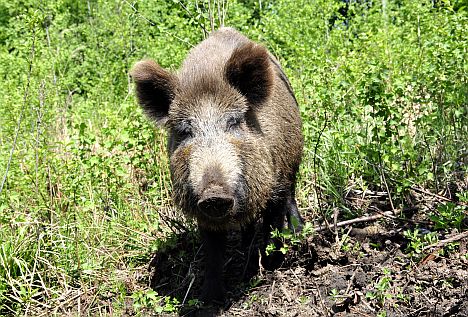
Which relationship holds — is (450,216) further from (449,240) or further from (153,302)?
(153,302)

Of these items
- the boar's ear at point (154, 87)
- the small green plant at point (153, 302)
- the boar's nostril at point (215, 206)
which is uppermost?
the boar's ear at point (154, 87)

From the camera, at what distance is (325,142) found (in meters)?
6.05

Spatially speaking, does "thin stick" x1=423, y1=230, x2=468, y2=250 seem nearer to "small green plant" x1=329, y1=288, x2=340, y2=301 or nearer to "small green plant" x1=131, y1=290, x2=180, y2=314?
"small green plant" x1=329, y1=288, x2=340, y2=301

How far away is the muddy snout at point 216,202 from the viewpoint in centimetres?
399

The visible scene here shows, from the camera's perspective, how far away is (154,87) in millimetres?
4980

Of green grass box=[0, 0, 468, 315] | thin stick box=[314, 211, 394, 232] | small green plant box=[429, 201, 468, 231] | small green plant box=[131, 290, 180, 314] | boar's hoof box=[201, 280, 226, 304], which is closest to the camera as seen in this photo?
small green plant box=[429, 201, 468, 231]

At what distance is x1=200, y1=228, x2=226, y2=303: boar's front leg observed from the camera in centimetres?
493

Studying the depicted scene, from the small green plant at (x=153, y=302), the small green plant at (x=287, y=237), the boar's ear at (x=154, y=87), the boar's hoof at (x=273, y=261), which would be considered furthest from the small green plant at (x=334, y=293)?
the boar's ear at (x=154, y=87)

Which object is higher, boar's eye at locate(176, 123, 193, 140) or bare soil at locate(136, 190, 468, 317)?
boar's eye at locate(176, 123, 193, 140)

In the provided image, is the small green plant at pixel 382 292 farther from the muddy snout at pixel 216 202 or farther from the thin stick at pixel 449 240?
the muddy snout at pixel 216 202

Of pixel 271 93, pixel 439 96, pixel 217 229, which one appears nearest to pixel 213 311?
pixel 217 229

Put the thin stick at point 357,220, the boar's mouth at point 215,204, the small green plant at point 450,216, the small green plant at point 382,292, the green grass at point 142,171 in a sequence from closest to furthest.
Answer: the boar's mouth at point 215,204 → the small green plant at point 382,292 → the small green plant at point 450,216 → the thin stick at point 357,220 → the green grass at point 142,171

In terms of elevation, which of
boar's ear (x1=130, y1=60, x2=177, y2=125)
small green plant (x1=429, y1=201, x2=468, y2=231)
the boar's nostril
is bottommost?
small green plant (x1=429, y1=201, x2=468, y2=231)

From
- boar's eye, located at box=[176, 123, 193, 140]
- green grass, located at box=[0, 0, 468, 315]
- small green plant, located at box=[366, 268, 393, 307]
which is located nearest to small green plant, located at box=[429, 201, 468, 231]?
green grass, located at box=[0, 0, 468, 315]
